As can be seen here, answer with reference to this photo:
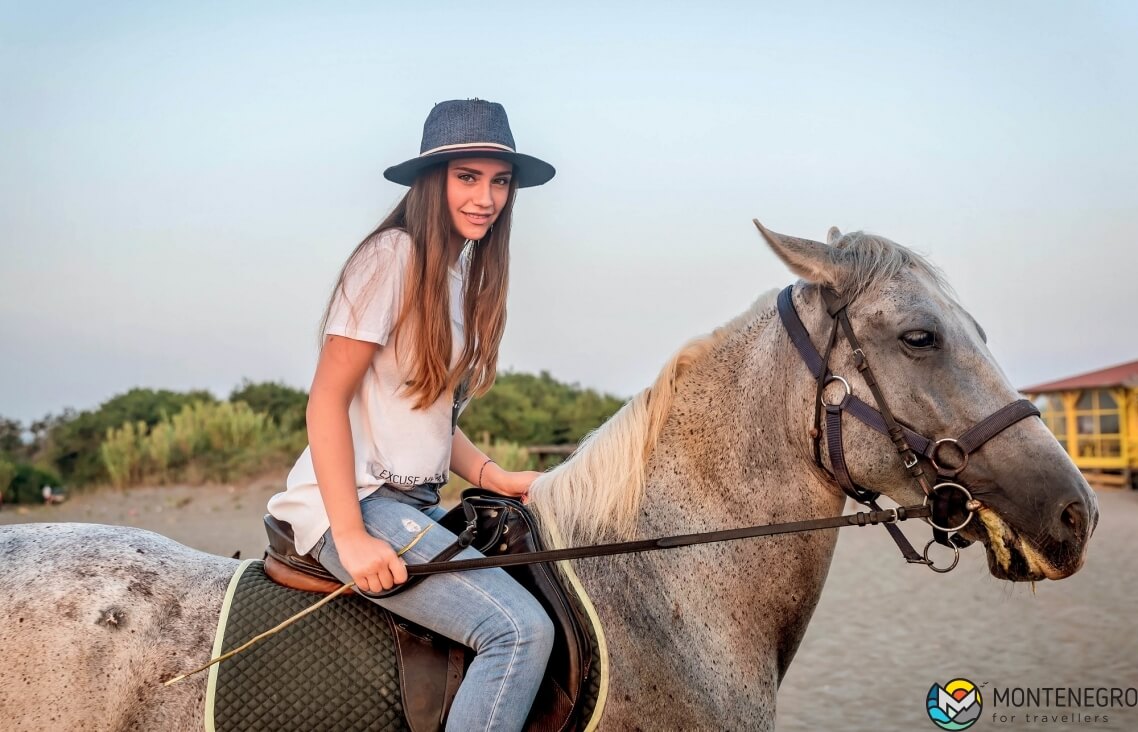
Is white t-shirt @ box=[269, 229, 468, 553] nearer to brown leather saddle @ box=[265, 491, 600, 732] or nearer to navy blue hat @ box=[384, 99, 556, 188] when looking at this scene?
brown leather saddle @ box=[265, 491, 600, 732]

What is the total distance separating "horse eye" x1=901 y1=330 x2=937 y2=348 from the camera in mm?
2262

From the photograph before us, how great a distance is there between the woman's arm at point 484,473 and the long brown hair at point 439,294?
1.04ft

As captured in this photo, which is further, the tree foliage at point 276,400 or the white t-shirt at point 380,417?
the tree foliage at point 276,400

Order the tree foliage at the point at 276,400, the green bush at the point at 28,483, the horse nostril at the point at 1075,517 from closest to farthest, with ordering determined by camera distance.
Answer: the horse nostril at the point at 1075,517, the green bush at the point at 28,483, the tree foliage at the point at 276,400

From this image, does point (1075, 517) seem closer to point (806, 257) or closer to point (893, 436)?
point (893, 436)

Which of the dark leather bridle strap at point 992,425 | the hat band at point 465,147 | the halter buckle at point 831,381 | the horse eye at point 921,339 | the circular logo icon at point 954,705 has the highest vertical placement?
the hat band at point 465,147

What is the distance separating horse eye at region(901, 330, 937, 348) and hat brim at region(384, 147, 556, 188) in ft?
3.71

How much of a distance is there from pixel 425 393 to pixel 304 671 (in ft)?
2.55

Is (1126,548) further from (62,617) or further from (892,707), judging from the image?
(62,617)

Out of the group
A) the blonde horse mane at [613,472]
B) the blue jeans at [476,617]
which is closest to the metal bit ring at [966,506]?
the blonde horse mane at [613,472]

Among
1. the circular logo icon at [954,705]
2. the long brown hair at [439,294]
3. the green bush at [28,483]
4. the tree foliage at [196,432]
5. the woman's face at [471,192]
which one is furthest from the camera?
the tree foliage at [196,432]

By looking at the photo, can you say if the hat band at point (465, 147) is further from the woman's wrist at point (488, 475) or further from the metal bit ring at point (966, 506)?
the metal bit ring at point (966, 506)

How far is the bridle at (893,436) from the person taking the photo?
2178mm

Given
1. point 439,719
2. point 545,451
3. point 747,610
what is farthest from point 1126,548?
point 439,719
